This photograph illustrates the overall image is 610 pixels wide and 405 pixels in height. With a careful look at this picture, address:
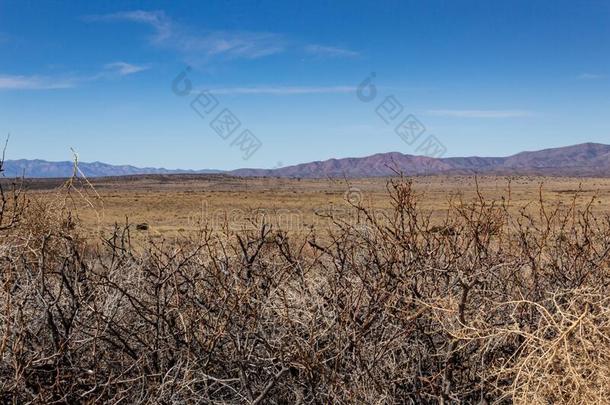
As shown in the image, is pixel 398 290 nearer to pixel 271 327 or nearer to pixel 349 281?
pixel 349 281

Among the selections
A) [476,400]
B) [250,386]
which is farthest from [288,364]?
[476,400]

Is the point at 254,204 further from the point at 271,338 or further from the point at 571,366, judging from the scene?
the point at 571,366

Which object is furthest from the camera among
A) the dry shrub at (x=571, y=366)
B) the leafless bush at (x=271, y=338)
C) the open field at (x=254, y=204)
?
the open field at (x=254, y=204)

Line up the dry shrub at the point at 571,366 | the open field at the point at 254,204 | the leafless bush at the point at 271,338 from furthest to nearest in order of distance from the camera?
Answer: the open field at the point at 254,204, the leafless bush at the point at 271,338, the dry shrub at the point at 571,366

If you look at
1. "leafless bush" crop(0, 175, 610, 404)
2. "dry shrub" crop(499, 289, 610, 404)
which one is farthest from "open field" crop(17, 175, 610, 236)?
"dry shrub" crop(499, 289, 610, 404)

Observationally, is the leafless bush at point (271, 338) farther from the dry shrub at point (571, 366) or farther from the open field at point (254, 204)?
the open field at point (254, 204)

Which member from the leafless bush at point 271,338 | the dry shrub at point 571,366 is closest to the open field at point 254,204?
the leafless bush at point 271,338

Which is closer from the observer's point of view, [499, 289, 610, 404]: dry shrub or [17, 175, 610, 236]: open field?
[499, 289, 610, 404]: dry shrub

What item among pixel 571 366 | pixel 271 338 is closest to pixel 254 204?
pixel 271 338

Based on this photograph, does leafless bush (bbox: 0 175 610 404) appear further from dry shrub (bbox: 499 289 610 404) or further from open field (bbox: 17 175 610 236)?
open field (bbox: 17 175 610 236)

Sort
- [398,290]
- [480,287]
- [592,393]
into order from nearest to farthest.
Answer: [592,393] < [398,290] < [480,287]

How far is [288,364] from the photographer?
307cm

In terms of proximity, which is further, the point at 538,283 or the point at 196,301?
the point at 538,283

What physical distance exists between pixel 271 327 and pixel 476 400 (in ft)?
4.42
